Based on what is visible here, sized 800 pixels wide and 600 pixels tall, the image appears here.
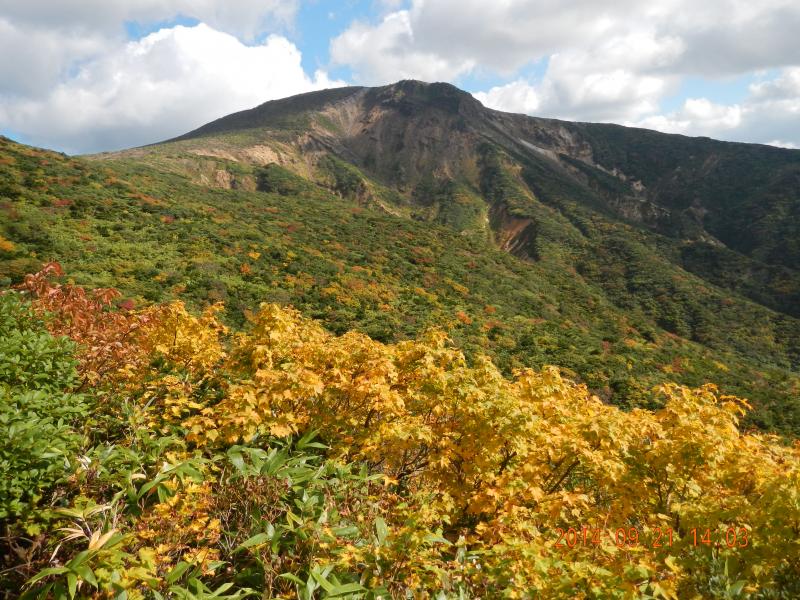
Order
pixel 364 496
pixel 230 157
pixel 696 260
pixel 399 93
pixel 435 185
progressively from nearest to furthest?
1. pixel 364 496
2. pixel 696 260
3. pixel 230 157
4. pixel 435 185
5. pixel 399 93

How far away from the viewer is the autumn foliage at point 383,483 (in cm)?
349

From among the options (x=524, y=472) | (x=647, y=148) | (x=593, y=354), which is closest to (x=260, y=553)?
(x=524, y=472)

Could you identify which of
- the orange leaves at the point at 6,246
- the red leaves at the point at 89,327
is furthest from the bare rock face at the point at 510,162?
the red leaves at the point at 89,327

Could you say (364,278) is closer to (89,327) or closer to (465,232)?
(89,327)

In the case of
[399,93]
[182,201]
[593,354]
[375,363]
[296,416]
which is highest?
[399,93]

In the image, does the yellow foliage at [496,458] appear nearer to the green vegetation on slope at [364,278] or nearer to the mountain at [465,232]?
the green vegetation on slope at [364,278]

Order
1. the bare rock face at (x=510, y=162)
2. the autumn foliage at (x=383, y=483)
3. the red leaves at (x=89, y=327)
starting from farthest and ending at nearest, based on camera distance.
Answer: the bare rock face at (x=510, y=162) < the red leaves at (x=89, y=327) < the autumn foliage at (x=383, y=483)

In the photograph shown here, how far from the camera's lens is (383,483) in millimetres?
5410

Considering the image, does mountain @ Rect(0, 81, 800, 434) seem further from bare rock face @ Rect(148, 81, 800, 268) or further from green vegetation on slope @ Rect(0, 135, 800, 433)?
bare rock face @ Rect(148, 81, 800, 268)

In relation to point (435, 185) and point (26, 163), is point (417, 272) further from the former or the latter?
point (435, 185)

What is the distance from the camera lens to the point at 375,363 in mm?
5945

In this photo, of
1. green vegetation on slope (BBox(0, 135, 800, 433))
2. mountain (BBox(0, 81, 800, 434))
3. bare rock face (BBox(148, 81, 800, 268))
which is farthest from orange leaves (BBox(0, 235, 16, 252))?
bare rock face (BBox(148, 81, 800, 268))

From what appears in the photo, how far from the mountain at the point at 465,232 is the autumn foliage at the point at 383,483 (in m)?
16.7

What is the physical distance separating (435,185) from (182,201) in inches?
2548
